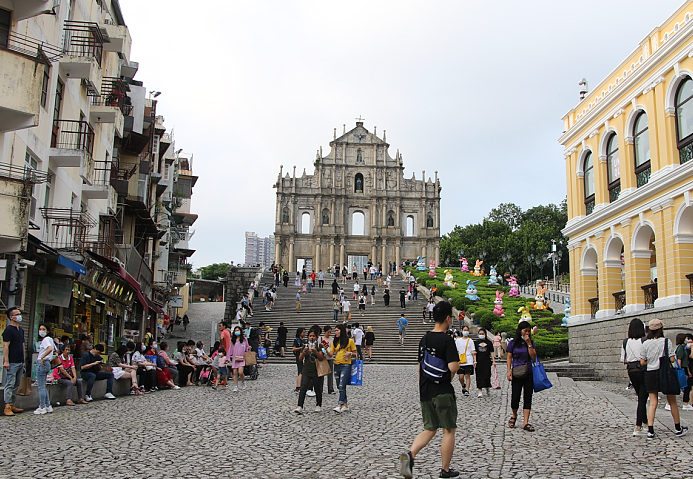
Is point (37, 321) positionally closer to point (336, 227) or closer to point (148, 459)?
point (148, 459)

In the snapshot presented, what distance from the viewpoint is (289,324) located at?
104 ft

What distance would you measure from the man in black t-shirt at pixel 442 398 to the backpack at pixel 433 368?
1.0 inches

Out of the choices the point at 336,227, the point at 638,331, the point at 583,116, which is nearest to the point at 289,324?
the point at 583,116

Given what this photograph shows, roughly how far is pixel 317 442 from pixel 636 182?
560 inches

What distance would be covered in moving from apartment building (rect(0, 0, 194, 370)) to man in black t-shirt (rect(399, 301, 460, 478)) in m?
9.63

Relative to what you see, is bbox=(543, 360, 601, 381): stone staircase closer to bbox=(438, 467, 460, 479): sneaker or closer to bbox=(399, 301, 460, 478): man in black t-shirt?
bbox=(399, 301, 460, 478): man in black t-shirt

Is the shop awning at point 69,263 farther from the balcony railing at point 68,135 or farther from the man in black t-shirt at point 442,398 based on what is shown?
the man in black t-shirt at point 442,398

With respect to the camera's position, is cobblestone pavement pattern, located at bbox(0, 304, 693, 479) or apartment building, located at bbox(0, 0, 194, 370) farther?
apartment building, located at bbox(0, 0, 194, 370)

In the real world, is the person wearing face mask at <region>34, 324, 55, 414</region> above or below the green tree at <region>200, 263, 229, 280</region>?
below

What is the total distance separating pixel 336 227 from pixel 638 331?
5832cm

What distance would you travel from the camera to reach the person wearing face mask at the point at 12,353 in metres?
10.1

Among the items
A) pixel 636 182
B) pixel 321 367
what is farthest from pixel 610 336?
pixel 321 367

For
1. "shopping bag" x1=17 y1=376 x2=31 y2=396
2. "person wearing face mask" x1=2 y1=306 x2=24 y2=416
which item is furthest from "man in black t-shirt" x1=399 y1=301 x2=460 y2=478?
"shopping bag" x1=17 y1=376 x2=31 y2=396

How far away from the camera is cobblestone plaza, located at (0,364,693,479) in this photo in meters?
6.60
